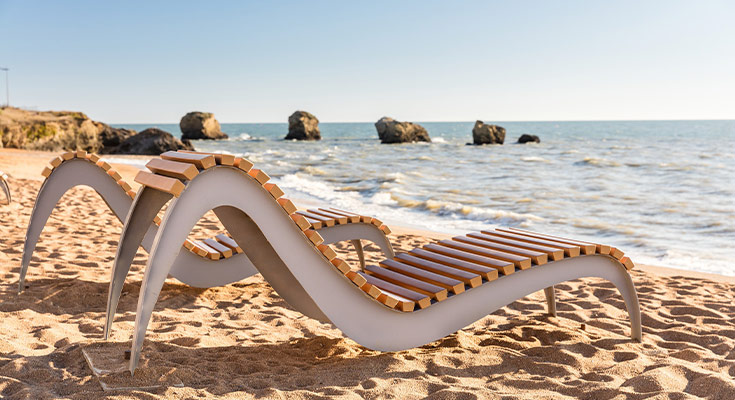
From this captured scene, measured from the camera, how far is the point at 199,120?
55875mm

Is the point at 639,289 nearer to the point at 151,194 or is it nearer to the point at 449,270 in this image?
the point at 449,270

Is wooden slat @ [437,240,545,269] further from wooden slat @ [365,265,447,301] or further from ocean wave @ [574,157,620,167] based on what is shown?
ocean wave @ [574,157,620,167]

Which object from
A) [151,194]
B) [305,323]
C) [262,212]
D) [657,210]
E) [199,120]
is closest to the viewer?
[262,212]

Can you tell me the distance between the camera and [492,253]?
378 centimetres

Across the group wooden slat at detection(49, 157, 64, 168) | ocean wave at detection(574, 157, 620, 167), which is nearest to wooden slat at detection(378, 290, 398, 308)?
wooden slat at detection(49, 157, 64, 168)

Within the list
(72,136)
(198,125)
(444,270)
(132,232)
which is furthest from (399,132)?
(132,232)

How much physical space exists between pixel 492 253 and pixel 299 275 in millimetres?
1379

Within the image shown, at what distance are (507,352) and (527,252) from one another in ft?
2.05

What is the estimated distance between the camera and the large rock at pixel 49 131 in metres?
28.3

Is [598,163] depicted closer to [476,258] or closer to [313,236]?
[476,258]

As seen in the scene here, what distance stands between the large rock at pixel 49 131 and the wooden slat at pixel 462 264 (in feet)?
89.6

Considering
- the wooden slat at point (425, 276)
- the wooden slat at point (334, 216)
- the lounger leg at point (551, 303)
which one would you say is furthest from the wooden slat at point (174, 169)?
the lounger leg at point (551, 303)

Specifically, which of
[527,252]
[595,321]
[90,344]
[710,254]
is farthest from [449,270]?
[710,254]

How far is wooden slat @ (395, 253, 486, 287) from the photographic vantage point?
131 inches
